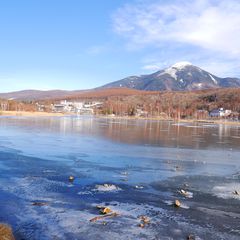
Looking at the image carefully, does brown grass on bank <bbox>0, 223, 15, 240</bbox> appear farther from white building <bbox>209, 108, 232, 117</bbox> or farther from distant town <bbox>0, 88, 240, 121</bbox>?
white building <bbox>209, 108, 232, 117</bbox>

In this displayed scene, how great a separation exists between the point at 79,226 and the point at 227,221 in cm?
301

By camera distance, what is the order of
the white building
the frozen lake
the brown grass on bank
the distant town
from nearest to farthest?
the brown grass on bank → the frozen lake → the white building → the distant town

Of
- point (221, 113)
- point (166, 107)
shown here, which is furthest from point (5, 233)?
point (166, 107)

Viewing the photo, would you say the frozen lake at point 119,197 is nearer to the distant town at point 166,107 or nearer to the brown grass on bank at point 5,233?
the brown grass on bank at point 5,233

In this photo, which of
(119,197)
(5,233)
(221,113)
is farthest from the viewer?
(221,113)

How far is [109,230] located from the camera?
681 centimetres

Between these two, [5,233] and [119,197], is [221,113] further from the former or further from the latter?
[5,233]

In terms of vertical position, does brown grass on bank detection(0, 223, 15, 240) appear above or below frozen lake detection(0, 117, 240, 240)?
above

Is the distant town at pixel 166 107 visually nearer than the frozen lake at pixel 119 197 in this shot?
No

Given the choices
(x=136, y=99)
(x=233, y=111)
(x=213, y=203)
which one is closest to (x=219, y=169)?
(x=213, y=203)

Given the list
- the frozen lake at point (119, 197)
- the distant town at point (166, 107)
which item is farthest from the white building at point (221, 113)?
the frozen lake at point (119, 197)

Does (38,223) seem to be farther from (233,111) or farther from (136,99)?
(136,99)

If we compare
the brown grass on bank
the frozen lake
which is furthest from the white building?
→ the brown grass on bank

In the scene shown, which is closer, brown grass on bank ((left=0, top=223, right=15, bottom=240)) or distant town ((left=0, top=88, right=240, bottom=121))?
brown grass on bank ((left=0, top=223, right=15, bottom=240))
